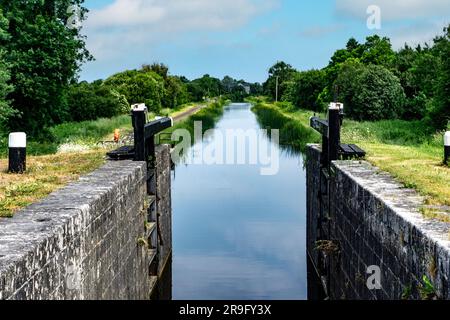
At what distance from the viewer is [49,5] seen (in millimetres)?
19078

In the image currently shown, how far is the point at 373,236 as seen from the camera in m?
6.31

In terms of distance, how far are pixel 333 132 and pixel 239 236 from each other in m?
5.06

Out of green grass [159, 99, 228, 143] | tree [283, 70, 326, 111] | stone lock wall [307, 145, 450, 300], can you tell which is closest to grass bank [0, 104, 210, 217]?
stone lock wall [307, 145, 450, 300]

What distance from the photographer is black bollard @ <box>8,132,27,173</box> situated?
8.13m

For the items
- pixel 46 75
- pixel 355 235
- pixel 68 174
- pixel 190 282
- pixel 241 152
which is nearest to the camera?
pixel 355 235

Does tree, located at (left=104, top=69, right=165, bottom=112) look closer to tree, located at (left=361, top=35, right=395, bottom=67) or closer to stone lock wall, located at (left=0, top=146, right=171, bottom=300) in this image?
tree, located at (left=361, top=35, right=395, bottom=67)

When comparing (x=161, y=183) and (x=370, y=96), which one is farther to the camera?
(x=370, y=96)
